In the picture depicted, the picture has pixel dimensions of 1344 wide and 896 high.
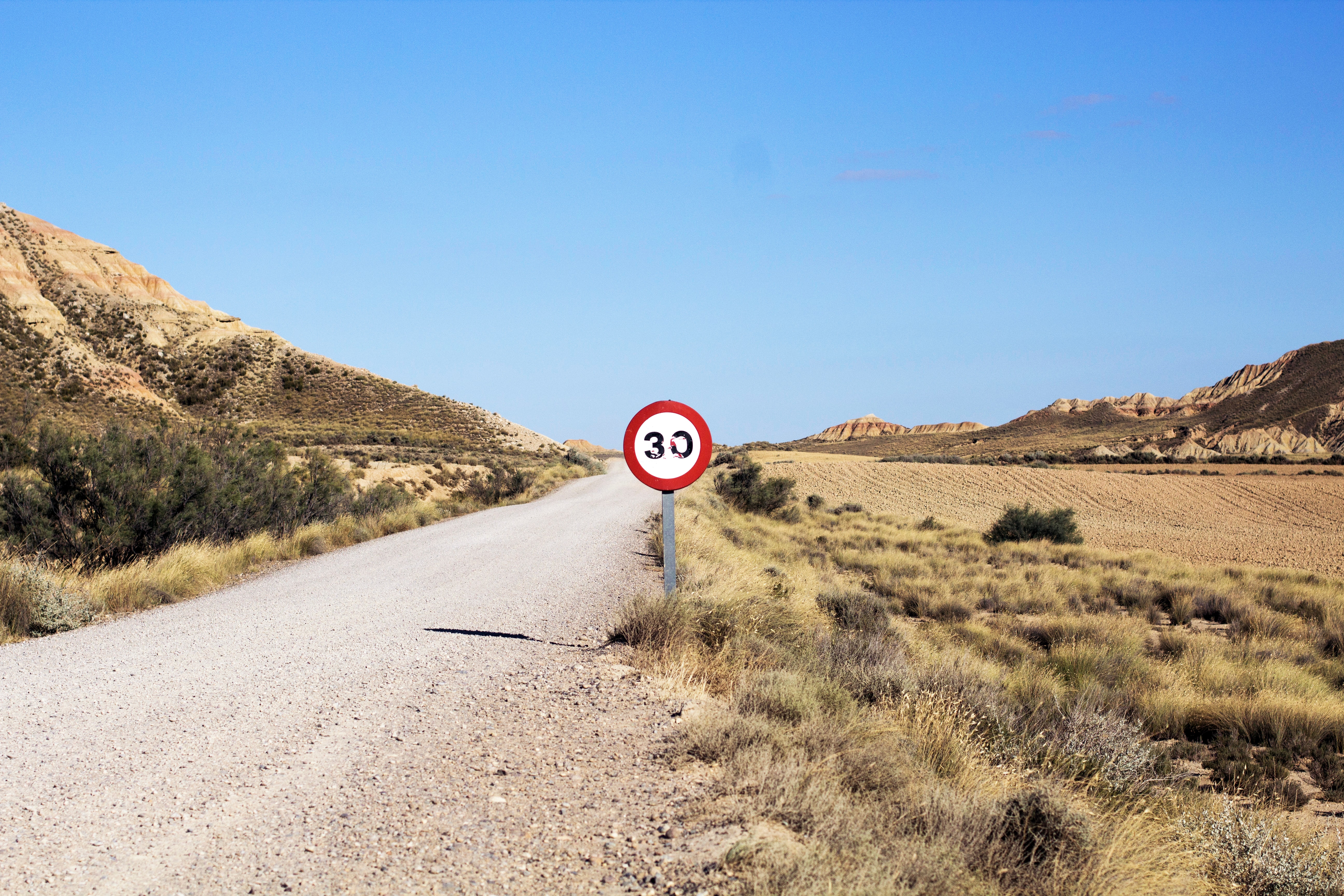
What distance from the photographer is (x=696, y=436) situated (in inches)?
286

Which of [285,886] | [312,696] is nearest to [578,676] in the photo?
[312,696]

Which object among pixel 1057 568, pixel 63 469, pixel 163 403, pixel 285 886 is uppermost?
pixel 163 403

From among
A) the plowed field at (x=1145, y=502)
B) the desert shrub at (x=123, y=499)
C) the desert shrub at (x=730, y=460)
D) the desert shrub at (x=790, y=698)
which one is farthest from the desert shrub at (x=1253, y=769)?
the desert shrub at (x=730, y=460)

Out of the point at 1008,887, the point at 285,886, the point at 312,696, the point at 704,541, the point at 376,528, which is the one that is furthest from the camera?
the point at 376,528

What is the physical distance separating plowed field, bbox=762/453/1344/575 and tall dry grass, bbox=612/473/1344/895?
1153cm

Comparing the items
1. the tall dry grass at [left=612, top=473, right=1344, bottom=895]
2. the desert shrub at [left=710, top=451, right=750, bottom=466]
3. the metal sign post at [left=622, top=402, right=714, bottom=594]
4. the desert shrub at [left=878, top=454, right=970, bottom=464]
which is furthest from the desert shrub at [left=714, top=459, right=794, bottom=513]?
the desert shrub at [left=878, top=454, right=970, bottom=464]

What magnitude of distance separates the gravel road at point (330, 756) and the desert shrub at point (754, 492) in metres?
20.8

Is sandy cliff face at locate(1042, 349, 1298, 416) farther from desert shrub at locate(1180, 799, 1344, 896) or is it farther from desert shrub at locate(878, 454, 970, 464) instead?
desert shrub at locate(1180, 799, 1344, 896)

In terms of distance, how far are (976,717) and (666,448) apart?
3293 mm

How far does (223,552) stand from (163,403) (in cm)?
6551

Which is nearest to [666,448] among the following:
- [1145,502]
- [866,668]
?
[866,668]

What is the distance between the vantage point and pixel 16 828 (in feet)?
11.9

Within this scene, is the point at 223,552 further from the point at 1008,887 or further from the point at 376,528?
the point at 1008,887

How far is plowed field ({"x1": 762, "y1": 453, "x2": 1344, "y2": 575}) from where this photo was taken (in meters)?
26.4
